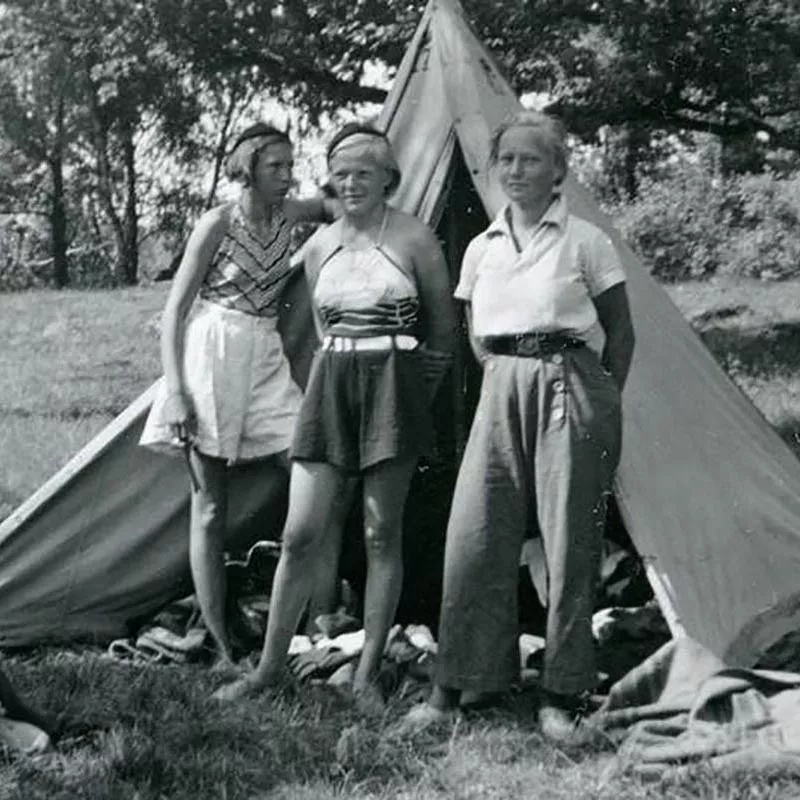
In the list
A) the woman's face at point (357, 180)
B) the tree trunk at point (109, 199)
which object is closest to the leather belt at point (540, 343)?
the woman's face at point (357, 180)

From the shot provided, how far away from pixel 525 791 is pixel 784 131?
36.3 feet

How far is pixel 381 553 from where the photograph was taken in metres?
4.90

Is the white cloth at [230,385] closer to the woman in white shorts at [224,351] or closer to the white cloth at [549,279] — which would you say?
the woman in white shorts at [224,351]

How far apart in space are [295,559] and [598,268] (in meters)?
1.38

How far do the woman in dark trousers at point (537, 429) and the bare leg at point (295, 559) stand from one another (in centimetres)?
44

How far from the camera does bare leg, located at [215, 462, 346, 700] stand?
4.88 m

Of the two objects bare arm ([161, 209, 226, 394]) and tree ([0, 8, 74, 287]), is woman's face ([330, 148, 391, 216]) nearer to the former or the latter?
bare arm ([161, 209, 226, 394])

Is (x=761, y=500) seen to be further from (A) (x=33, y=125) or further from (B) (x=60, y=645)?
(A) (x=33, y=125)

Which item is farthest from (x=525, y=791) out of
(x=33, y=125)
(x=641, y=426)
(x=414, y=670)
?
(x=33, y=125)

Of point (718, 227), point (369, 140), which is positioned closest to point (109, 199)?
point (718, 227)

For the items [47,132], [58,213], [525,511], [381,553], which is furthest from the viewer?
[58,213]

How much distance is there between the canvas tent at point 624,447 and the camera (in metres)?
5.70

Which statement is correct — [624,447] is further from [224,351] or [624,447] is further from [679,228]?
[679,228]

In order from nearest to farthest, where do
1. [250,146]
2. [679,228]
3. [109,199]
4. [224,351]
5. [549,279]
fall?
[549,279], [250,146], [224,351], [679,228], [109,199]
